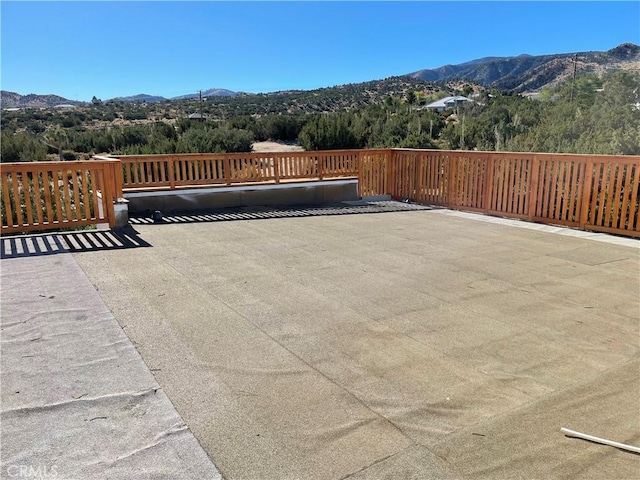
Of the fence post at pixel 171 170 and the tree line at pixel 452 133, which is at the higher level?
the tree line at pixel 452 133

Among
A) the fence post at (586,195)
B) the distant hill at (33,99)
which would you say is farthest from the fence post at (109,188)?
the distant hill at (33,99)

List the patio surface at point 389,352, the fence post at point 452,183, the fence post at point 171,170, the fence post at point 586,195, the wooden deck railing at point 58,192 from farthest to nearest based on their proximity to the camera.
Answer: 1. the fence post at point 452,183
2. the fence post at point 171,170
3. the fence post at point 586,195
4. the wooden deck railing at point 58,192
5. the patio surface at point 389,352

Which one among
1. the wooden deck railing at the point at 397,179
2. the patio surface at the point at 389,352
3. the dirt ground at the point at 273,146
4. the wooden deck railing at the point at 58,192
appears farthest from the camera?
the dirt ground at the point at 273,146

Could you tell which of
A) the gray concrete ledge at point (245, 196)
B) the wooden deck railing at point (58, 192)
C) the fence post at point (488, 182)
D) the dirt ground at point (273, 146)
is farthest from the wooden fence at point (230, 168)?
the dirt ground at point (273, 146)

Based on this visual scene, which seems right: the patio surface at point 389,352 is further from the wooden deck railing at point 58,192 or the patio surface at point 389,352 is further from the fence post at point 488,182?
the fence post at point 488,182

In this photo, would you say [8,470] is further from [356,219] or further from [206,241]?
[356,219]

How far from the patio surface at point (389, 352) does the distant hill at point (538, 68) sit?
21.0 meters

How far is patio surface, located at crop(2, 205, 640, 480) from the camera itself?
241 centimetres

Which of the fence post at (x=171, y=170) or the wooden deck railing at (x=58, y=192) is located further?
the fence post at (x=171, y=170)

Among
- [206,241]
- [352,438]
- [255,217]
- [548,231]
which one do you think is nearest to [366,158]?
[255,217]

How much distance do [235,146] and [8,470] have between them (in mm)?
18110

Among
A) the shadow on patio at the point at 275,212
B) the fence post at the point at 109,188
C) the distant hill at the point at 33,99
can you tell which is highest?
the distant hill at the point at 33,99

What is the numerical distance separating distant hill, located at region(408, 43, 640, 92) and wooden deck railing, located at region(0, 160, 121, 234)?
22.0m

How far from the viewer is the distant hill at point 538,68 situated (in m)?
29.2
